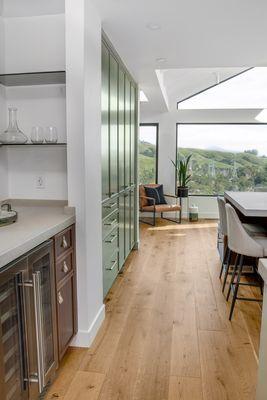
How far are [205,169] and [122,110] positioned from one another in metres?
4.20

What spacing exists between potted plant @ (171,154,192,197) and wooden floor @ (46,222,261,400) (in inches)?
130

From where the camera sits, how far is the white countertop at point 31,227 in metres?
1.41

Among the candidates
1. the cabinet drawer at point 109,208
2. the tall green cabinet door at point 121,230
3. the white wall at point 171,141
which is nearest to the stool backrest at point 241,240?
the cabinet drawer at point 109,208

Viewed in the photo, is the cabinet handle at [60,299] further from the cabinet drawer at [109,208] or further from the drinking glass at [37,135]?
the drinking glass at [37,135]

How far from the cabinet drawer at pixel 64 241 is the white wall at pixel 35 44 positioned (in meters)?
Answer: 1.27

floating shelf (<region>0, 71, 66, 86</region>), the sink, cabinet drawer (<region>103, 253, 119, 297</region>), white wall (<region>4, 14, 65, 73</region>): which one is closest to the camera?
the sink

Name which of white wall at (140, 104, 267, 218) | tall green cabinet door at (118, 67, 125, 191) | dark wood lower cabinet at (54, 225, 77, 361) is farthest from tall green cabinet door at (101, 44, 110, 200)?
white wall at (140, 104, 267, 218)

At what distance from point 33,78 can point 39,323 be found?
1662 mm

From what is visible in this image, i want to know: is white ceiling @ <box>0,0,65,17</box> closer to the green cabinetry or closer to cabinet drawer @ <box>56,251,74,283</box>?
the green cabinetry

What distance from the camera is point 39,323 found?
1597 millimetres

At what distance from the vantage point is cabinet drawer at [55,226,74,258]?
1.91 m

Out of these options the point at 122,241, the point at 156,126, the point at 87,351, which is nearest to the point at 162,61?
the point at 122,241

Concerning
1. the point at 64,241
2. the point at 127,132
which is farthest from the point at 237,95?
the point at 64,241

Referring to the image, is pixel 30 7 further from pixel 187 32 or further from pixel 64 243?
pixel 64 243
